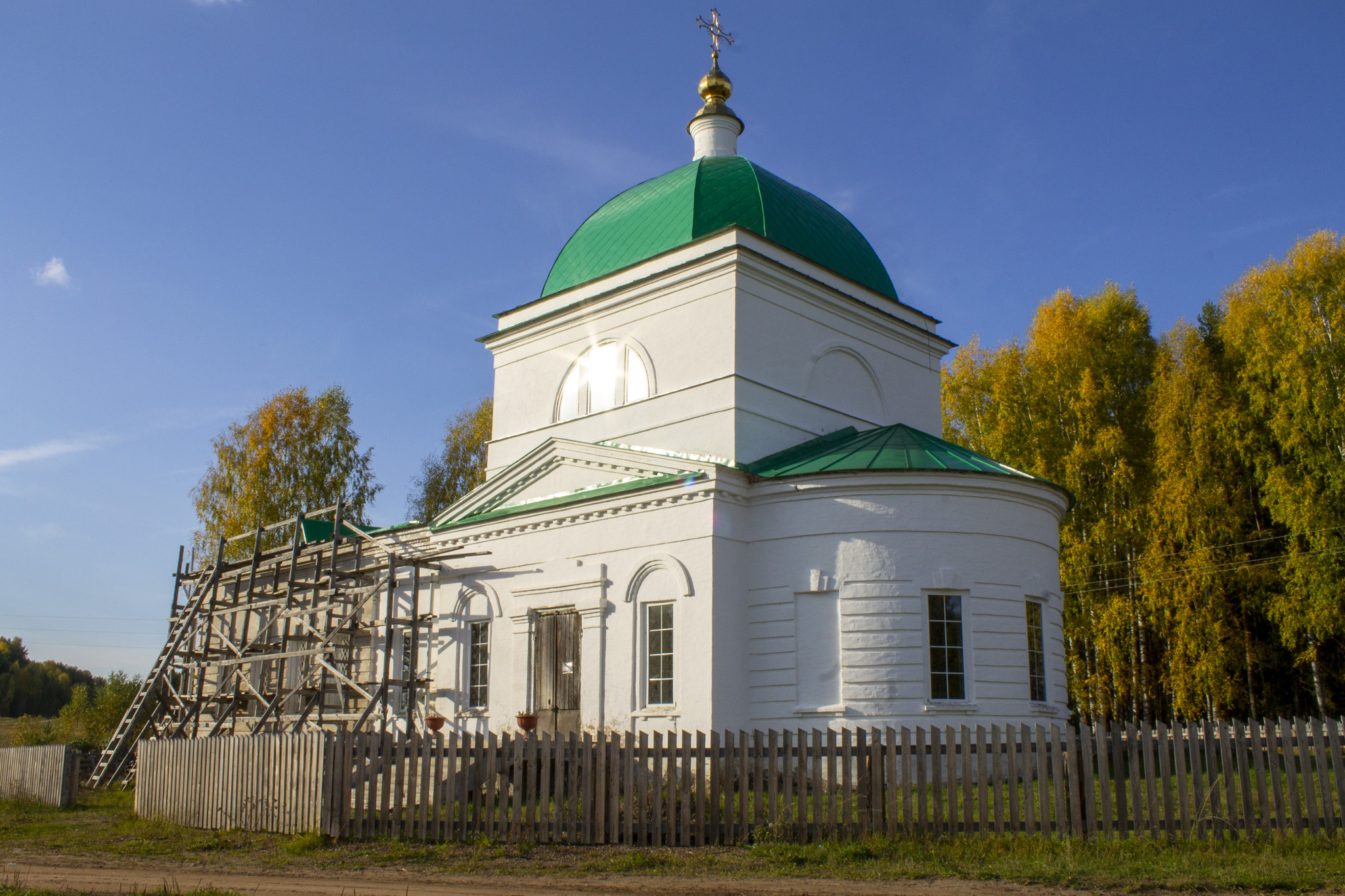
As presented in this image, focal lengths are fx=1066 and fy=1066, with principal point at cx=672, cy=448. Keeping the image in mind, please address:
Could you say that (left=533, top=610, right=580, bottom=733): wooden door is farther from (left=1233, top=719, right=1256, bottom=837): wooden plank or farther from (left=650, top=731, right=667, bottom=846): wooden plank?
(left=1233, top=719, right=1256, bottom=837): wooden plank

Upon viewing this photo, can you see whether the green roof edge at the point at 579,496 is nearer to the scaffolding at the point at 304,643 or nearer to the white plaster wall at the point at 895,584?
the scaffolding at the point at 304,643

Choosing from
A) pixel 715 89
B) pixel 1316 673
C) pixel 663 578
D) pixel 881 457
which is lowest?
pixel 1316 673

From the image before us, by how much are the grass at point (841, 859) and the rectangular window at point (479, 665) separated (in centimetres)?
702

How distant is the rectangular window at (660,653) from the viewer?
1548 cm

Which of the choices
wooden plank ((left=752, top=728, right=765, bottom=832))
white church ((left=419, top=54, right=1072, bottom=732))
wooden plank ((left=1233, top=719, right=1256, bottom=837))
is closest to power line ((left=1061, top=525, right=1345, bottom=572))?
white church ((left=419, top=54, right=1072, bottom=732))

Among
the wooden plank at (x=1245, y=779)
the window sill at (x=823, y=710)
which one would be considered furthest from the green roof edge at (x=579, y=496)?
the wooden plank at (x=1245, y=779)

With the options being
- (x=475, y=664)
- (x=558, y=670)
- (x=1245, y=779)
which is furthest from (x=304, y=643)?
(x=1245, y=779)

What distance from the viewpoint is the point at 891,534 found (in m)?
14.9

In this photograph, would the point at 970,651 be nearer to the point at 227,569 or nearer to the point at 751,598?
the point at 751,598

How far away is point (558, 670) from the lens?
55.1 feet

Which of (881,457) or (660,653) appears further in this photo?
(660,653)

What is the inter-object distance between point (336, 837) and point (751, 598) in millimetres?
6899

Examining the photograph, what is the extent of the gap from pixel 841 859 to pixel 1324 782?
167 inches

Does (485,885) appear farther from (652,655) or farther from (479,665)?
(479,665)
